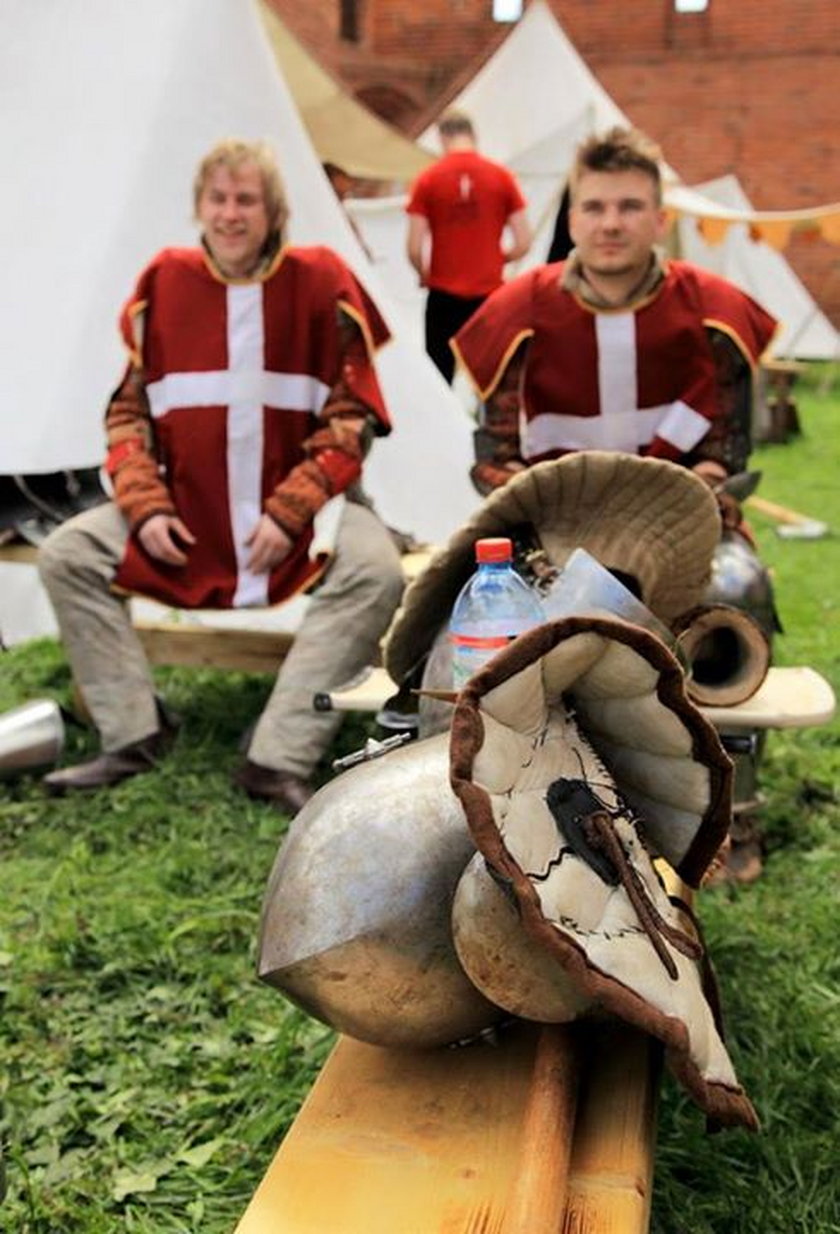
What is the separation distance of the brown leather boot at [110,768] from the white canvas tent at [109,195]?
3.57 feet

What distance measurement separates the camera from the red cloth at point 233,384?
3504mm

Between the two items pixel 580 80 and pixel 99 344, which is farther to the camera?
pixel 580 80

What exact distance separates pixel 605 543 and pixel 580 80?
8.94m

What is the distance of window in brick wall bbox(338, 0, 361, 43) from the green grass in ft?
42.8

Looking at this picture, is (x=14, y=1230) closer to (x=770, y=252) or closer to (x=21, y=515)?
(x=21, y=515)

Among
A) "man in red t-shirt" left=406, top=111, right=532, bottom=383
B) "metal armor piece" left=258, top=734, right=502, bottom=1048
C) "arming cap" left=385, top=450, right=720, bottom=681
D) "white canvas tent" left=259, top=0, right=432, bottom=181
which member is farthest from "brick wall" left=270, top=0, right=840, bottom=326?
"metal armor piece" left=258, top=734, right=502, bottom=1048

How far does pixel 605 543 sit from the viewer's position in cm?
203

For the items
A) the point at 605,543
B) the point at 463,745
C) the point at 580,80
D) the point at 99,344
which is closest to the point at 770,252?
the point at 580,80

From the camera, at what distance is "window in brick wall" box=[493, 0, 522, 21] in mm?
14852

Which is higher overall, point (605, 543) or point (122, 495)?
point (605, 543)

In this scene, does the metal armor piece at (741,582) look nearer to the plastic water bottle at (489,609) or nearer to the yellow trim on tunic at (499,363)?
the yellow trim on tunic at (499,363)

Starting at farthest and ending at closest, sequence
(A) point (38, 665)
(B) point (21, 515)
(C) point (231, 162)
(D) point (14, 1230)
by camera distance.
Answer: (A) point (38, 665) < (B) point (21, 515) < (C) point (231, 162) < (D) point (14, 1230)

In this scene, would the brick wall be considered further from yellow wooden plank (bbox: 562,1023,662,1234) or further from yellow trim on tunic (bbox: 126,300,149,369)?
yellow wooden plank (bbox: 562,1023,662,1234)

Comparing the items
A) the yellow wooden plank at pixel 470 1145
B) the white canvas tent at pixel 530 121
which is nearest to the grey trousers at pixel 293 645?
the yellow wooden plank at pixel 470 1145
